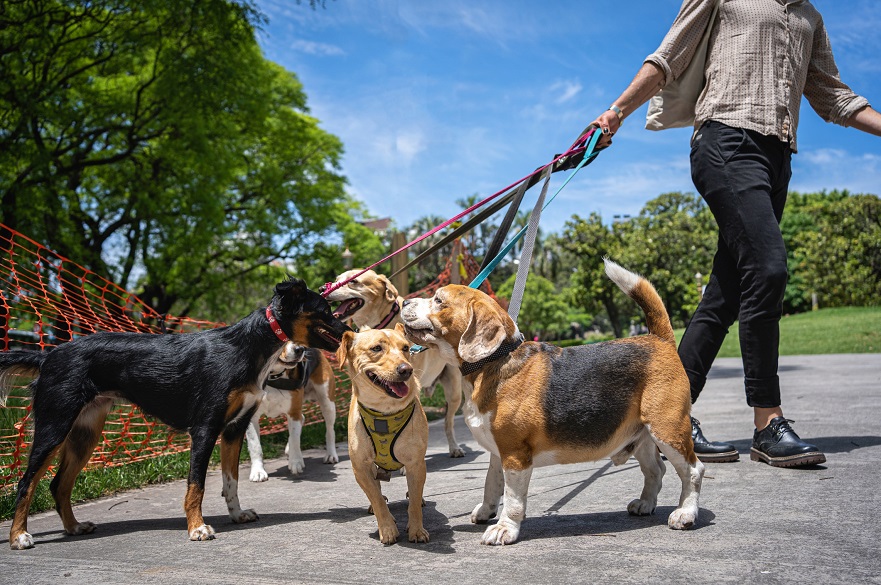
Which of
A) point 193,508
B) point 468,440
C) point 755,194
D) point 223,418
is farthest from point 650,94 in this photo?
point 468,440

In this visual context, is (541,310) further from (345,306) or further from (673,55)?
(673,55)

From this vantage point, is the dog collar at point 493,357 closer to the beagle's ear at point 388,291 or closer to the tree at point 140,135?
the beagle's ear at point 388,291

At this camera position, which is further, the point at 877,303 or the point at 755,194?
the point at 877,303

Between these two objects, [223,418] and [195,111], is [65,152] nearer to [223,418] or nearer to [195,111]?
[195,111]

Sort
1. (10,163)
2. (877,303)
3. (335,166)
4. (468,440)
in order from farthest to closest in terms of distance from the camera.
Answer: (877,303), (335,166), (10,163), (468,440)

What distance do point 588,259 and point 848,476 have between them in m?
50.4

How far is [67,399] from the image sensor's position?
3840 mm

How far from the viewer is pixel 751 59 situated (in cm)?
448

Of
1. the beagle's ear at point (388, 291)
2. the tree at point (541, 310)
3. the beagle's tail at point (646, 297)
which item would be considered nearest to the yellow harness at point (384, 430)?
the beagle's tail at point (646, 297)

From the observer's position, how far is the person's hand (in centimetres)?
429

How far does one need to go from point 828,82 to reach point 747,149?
1.10m

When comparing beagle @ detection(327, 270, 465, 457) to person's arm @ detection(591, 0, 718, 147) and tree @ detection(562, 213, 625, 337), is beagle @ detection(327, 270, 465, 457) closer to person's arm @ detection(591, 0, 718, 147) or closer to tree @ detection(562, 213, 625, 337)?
person's arm @ detection(591, 0, 718, 147)

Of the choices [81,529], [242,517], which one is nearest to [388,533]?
[242,517]

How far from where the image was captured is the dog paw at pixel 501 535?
3.16 meters
